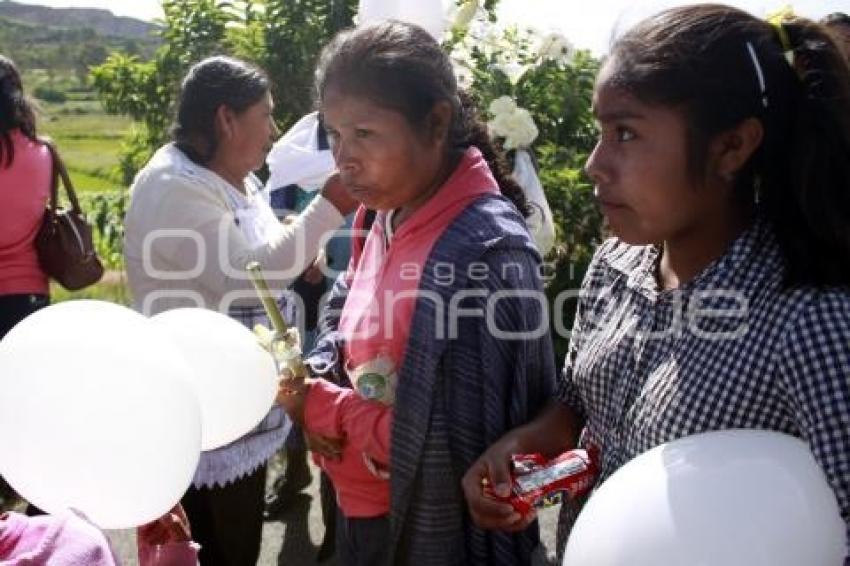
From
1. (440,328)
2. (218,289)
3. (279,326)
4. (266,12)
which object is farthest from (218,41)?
(440,328)

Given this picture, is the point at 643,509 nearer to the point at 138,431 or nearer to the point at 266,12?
the point at 138,431

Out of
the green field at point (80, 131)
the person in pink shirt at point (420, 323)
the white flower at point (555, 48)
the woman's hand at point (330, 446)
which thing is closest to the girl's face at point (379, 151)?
the person in pink shirt at point (420, 323)

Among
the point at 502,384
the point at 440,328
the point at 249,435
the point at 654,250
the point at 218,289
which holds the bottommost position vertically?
the point at 249,435

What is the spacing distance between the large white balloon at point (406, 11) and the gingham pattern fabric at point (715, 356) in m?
1.80

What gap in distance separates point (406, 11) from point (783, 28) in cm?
202

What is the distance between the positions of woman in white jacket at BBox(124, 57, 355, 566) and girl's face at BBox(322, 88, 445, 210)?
0.65 metres

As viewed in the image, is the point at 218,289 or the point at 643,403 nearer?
the point at 643,403

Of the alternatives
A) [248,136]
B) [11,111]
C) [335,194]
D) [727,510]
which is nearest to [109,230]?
[11,111]

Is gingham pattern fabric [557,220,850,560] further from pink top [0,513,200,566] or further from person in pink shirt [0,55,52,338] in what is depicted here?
person in pink shirt [0,55,52,338]

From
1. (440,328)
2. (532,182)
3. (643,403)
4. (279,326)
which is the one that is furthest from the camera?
(532,182)

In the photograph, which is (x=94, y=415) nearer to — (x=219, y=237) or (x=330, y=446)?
(x=330, y=446)

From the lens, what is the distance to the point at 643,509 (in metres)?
1.16

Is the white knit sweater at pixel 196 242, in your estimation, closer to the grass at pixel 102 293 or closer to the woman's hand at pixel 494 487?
the woman's hand at pixel 494 487

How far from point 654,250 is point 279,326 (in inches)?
36.2
